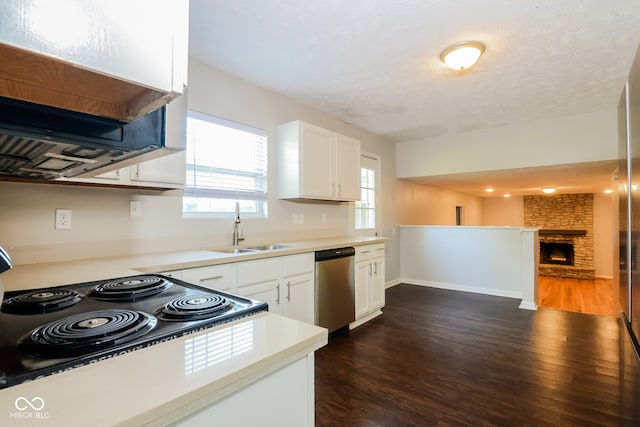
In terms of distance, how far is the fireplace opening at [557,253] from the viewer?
8.55 m

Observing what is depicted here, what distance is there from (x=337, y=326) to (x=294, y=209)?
4.38 feet

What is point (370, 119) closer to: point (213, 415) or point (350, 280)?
point (350, 280)

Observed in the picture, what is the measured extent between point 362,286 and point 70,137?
9.78ft

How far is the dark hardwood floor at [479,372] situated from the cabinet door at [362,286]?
19cm

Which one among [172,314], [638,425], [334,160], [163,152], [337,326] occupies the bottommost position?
[337,326]

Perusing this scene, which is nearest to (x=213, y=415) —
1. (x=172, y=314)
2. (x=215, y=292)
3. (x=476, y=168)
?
(x=172, y=314)

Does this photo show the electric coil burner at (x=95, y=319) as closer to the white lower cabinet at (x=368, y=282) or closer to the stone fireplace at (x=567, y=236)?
the white lower cabinet at (x=368, y=282)

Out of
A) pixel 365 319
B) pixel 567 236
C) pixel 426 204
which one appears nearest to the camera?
pixel 365 319

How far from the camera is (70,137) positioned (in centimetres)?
77

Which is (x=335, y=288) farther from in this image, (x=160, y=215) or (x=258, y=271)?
(x=160, y=215)

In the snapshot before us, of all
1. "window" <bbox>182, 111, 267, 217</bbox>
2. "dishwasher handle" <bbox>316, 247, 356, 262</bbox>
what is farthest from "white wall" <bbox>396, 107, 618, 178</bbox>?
"window" <bbox>182, 111, 267, 217</bbox>

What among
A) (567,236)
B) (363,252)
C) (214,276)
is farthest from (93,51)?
(567,236)

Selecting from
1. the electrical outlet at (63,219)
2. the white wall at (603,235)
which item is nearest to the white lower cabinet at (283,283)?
the electrical outlet at (63,219)

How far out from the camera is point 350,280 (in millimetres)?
3154
